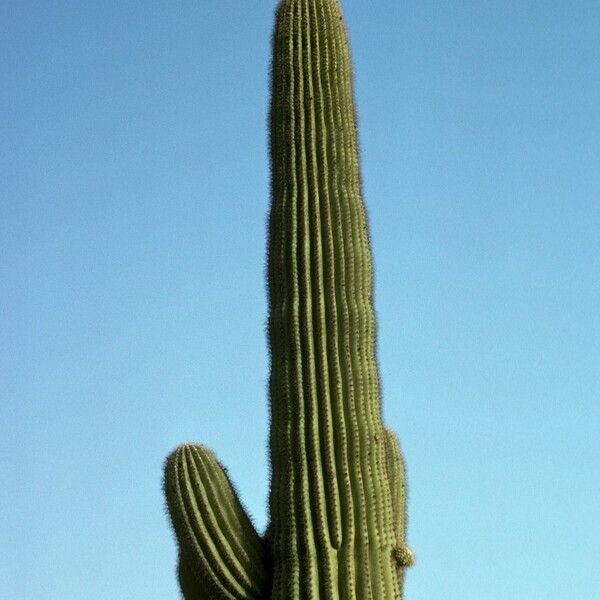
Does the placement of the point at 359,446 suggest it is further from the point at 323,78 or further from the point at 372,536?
the point at 323,78

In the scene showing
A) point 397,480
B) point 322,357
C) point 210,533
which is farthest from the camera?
point 397,480

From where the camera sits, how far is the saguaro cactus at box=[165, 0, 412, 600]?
6.97m

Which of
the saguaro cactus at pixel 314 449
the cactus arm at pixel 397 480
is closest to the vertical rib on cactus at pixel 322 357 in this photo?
the saguaro cactus at pixel 314 449

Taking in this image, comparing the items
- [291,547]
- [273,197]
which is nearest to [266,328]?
[273,197]

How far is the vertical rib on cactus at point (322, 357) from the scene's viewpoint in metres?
6.96

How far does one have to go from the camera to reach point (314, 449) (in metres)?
7.11

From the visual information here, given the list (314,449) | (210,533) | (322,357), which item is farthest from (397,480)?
(210,533)

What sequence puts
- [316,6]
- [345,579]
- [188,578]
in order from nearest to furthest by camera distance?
[345,579] → [188,578] → [316,6]

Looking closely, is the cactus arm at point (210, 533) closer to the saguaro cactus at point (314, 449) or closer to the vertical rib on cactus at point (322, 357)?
the saguaro cactus at point (314, 449)

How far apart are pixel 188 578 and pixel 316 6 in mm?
4366

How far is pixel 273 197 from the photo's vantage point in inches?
318

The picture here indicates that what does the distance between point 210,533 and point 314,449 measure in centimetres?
84

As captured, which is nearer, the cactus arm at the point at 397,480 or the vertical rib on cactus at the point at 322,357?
the vertical rib on cactus at the point at 322,357

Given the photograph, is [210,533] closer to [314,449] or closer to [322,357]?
[314,449]
